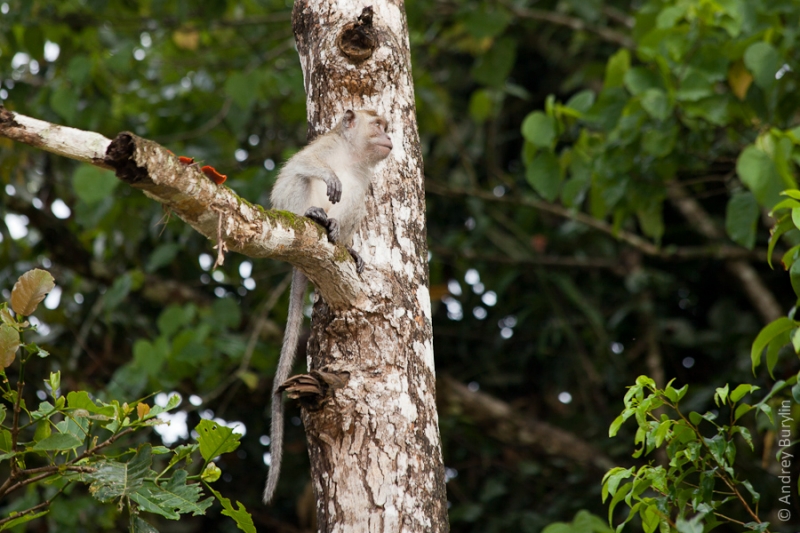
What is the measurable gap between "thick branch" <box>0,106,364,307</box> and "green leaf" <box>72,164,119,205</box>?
2.63 meters

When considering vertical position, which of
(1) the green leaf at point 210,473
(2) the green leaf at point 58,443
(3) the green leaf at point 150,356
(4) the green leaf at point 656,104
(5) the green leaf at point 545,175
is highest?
(4) the green leaf at point 656,104

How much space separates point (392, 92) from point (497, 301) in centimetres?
Result: 411

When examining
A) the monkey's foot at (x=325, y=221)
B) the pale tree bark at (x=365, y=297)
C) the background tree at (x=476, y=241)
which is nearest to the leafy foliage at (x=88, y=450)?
the pale tree bark at (x=365, y=297)

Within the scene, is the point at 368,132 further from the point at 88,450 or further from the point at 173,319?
the point at 173,319

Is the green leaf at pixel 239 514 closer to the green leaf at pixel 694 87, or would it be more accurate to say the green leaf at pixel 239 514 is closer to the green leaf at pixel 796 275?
the green leaf at pixel 796 275

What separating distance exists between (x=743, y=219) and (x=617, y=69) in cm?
113

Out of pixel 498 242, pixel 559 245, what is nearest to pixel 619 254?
pixel 559 245

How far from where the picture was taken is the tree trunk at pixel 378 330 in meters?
2.55

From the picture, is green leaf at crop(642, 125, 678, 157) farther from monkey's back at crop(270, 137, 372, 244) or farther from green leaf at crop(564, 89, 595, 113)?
monkey's back at crop(270, 137, 372, 244)

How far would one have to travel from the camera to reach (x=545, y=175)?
472cm

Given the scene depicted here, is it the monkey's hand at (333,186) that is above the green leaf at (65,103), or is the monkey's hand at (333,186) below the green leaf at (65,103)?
below

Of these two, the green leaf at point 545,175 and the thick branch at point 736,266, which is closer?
the green leaf at point 545,175

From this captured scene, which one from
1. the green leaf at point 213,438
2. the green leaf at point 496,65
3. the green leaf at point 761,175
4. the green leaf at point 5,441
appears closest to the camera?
the green leaf at point 5,441

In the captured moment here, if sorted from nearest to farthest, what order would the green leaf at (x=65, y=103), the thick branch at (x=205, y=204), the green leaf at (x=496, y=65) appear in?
the thick branch at (x=205, y=204)
the green leaf at (x=65, y=103)
the green leaf at (x=496, y=65)
